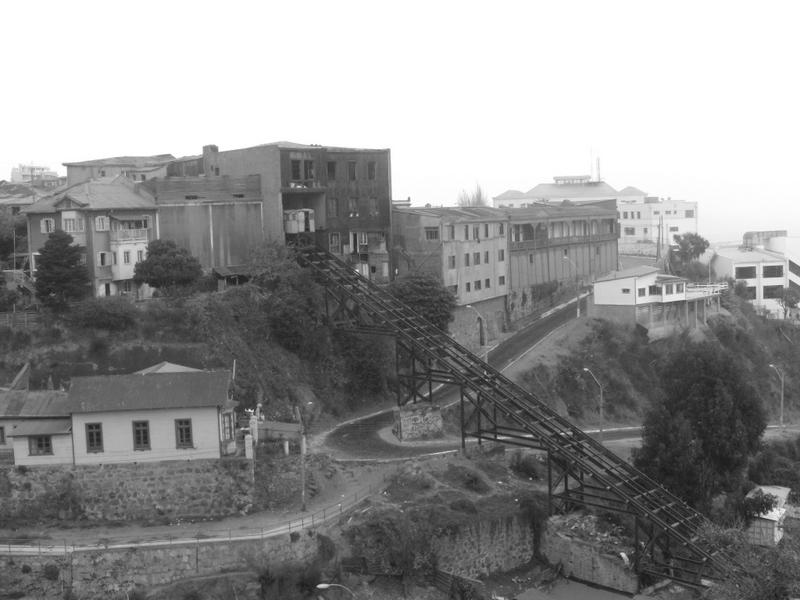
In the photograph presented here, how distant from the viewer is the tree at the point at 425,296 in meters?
60.1

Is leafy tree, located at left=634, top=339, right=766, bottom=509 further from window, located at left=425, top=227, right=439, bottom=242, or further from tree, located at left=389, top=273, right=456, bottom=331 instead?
window, located at left=425, top=227, right=439, bottom=242

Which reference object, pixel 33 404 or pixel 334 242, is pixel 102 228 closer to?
pixel 334 242

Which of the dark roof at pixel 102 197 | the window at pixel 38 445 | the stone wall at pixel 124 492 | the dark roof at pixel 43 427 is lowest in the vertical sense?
the stone wall at pixel 124 492

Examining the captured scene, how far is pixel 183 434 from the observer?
3994 centimetres

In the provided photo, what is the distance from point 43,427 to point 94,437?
6.80ft

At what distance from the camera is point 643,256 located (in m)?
112

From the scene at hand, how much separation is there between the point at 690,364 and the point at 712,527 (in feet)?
36.7

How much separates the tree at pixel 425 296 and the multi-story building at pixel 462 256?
5.54 metres

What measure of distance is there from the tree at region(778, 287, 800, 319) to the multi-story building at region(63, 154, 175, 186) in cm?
5791

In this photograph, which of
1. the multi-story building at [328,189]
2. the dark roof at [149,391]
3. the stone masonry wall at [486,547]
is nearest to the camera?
the stone masonry wall at [486,547]

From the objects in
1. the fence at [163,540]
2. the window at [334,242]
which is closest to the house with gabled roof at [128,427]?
the fence at [163,540]

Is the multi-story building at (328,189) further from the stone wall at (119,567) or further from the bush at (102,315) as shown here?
the stone wall at (119,567)

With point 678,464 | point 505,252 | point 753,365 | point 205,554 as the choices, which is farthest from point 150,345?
point 753,365

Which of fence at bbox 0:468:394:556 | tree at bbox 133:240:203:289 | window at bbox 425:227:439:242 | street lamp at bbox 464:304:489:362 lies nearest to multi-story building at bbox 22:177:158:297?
tree at bbox 133:240:203:289
